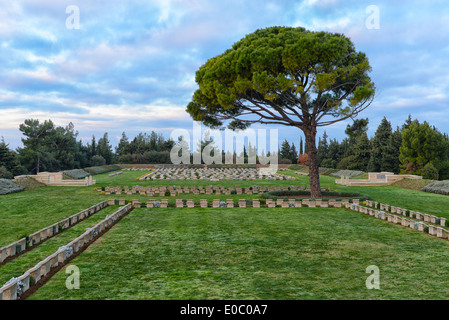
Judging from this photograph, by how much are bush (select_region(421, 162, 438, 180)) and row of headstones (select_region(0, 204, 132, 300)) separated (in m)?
36.3

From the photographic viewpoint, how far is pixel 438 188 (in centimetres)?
2731

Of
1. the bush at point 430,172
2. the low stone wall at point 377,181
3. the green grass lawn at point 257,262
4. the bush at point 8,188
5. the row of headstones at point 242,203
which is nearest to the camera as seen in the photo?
the green grass lawn at point 257,262

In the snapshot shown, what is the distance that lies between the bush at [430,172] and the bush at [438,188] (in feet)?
25.5

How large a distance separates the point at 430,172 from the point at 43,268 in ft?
129

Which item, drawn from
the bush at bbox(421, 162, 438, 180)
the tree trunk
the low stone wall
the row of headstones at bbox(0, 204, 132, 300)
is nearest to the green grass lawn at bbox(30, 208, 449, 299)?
the row of headstones at bbox(0, 204, 132, 300)

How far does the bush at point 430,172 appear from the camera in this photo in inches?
1390

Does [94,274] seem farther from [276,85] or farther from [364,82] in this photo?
[364,82]

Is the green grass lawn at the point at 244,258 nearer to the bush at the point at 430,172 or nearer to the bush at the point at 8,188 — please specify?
the bush at the point at 8,188

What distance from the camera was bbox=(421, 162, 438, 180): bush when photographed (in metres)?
35.3

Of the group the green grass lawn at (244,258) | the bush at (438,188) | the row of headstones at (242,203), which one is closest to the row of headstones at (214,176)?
the bush at (438,188)

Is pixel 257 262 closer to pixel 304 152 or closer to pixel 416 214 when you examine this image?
pixel 416 214

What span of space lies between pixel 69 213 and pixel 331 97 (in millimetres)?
17868
